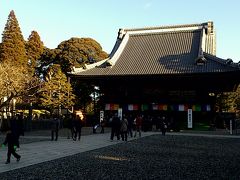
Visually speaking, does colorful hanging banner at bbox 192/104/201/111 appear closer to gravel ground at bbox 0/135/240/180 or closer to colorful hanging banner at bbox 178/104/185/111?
colorful hanging banner at bbox 178/104/185/111

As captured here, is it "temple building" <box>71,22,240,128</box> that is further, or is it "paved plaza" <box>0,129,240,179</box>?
→ "temple building" <box>71,22,240,128</box>

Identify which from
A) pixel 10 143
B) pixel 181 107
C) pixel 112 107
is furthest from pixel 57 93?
pixel 10 143

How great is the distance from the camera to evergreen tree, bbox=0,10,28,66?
186 feet

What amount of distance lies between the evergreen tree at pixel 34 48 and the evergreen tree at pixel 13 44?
6.38 meters

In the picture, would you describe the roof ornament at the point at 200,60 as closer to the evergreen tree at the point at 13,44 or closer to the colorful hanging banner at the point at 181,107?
the colorful hanging banner at the point at 181,107

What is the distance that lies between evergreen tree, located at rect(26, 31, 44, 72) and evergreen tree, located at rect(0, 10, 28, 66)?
638 cm

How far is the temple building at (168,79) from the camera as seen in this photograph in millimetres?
31655

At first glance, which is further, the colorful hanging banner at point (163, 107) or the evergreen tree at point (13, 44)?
the evergreen tree at point (13, 44)

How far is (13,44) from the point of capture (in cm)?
5831

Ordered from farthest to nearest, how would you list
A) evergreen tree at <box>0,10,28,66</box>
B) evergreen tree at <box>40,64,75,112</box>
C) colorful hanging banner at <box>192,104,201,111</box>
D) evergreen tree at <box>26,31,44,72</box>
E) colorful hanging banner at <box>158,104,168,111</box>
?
evergreen tree at <box>26,31,44,72</box>
evergreen tree at <box>0,10,28,66</box>
evergreen tree at <box>40,64,75,112</box>
colorful hanging banner at <box>158,104,168,111</box>
colorful hanging banner at <box>192,104,201,111</box>

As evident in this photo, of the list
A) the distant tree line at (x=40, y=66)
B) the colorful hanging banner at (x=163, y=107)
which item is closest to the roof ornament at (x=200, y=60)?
the colorful hanging banner at (x=163, y=107)

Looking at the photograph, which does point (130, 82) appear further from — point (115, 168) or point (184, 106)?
point (115, 168)

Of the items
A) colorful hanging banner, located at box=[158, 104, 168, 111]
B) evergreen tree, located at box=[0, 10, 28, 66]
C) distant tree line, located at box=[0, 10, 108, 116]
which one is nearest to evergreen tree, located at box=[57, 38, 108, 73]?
distant tree line, located at box=[0, 10, 108, 116]

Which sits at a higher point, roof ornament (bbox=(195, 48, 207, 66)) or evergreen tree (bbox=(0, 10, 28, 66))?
evergreen tree (bbox=(0, 10, 28, 66))
